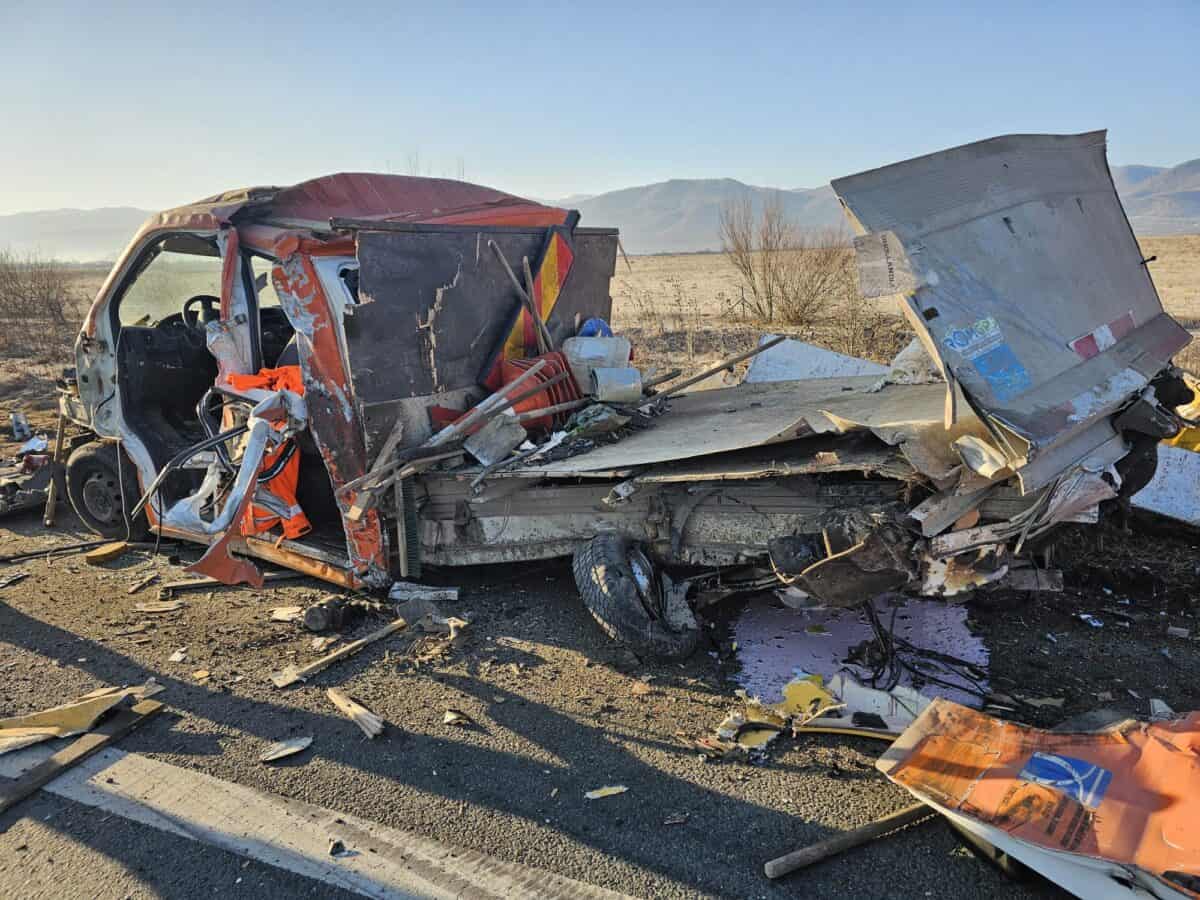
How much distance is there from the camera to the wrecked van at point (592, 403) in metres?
2.93

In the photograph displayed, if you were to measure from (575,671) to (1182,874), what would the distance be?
90.5 inches

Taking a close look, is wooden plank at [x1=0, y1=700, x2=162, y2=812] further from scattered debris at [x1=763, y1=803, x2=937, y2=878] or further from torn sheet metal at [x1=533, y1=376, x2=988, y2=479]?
scattered debris at [x1=763, y1=803, x2=937, y2=878]

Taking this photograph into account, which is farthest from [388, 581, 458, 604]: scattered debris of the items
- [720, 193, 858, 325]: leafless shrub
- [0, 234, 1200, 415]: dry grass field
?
[720, 193, 858, 325]: leafless shrub

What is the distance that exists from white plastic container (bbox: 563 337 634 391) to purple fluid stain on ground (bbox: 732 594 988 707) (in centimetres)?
178

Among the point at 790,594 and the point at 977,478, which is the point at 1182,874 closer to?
the point at 977,478

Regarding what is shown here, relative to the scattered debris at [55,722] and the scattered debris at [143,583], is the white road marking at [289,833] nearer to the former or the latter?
the scattered debris at [55,722]

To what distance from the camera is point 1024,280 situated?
3.14 m

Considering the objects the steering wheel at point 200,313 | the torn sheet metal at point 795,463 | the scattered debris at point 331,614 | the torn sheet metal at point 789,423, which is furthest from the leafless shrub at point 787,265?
the scattered debris at point 331,614

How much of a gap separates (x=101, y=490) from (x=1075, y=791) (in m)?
5.92

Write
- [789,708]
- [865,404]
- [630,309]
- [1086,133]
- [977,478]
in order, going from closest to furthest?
[977,478]
[789,708]
[1086,133]
[865,404]
[630,309]

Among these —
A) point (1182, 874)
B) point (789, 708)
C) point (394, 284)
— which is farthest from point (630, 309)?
point (1182, 874)

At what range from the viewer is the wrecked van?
293 centimetres

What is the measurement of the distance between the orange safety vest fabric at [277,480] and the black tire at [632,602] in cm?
177

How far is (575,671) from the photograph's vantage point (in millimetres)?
3590
